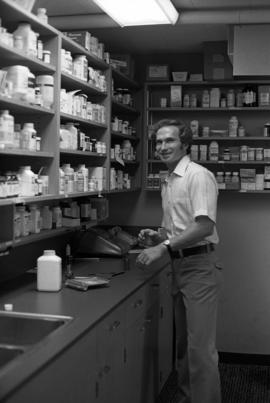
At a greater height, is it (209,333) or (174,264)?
(174,264)

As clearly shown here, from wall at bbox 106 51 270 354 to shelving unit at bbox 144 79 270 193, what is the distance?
259 millimetres

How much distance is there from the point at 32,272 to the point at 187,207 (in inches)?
41.5

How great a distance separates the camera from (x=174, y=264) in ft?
11.3

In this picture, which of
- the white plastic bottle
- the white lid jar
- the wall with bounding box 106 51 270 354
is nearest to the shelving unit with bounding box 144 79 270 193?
the wall with bounding box 106 51 270 354

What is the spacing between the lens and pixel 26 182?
112 inches

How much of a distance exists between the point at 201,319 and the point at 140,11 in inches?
73.8

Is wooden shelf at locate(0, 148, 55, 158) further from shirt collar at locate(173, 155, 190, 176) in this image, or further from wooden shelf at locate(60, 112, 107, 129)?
shirt collar at locate(173, 155, 190, 176)

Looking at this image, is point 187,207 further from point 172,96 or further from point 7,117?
point 172,96

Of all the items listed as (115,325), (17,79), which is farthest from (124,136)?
(115,325)

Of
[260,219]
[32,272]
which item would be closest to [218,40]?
[260,219]

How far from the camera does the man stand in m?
3.20

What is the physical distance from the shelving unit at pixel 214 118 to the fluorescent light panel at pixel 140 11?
4.07 ft

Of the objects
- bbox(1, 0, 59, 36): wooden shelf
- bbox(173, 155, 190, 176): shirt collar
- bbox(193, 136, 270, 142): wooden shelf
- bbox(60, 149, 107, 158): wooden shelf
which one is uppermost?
bbox(1, 0, 59, 36): wooden shelf

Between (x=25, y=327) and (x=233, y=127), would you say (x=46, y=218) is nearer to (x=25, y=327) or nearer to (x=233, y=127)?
(x=25, y=327)
